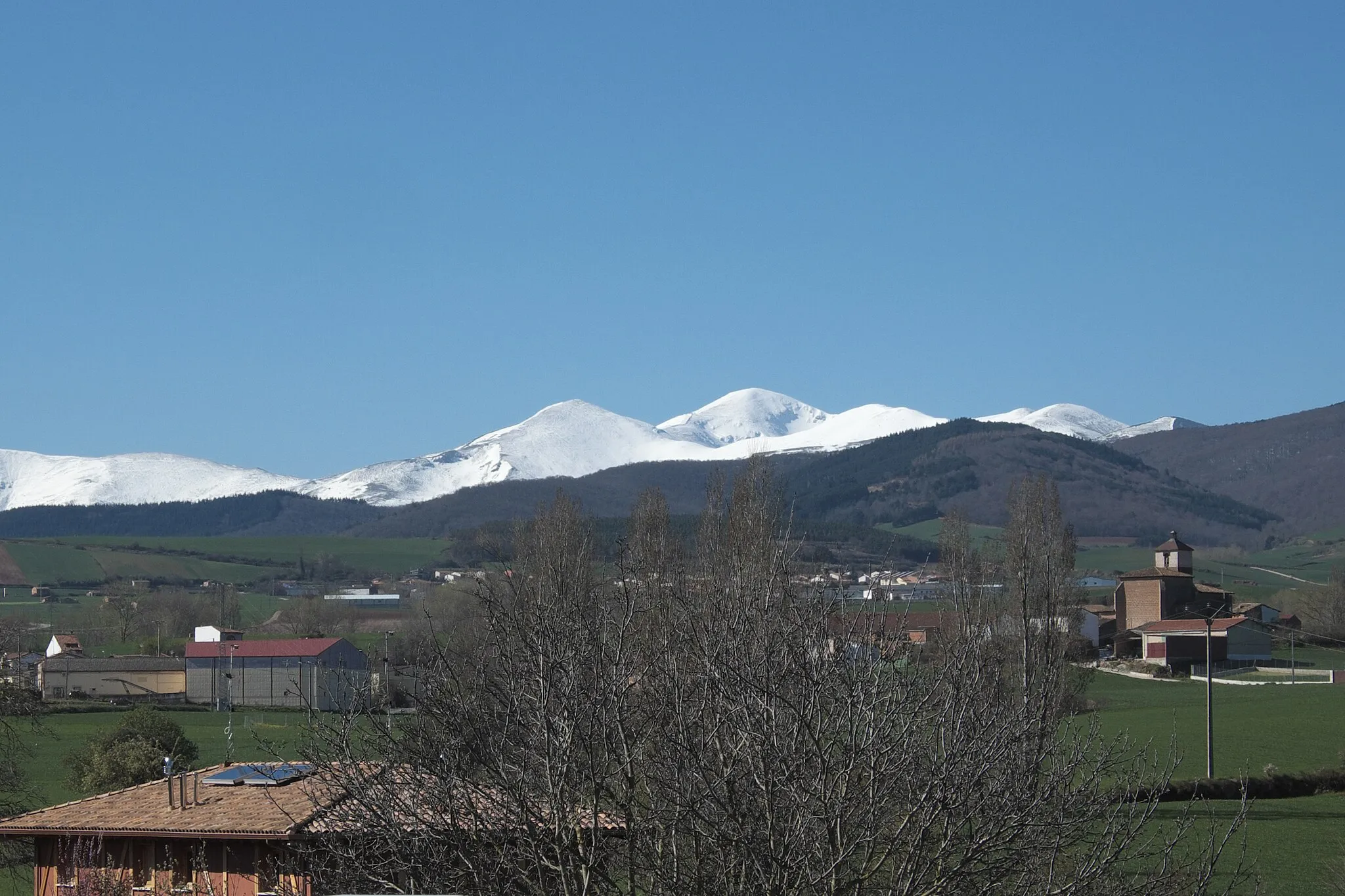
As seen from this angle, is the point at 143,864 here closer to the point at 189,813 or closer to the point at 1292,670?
the point at 189,813

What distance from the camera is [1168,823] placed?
34875 mm

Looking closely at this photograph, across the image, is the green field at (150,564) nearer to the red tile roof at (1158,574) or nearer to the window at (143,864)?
the red tile roof at (1158,574)

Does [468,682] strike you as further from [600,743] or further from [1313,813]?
[1313,813]

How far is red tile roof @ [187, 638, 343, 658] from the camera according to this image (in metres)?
88.7

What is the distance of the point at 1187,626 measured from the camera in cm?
9338

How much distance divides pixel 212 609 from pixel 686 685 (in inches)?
4828

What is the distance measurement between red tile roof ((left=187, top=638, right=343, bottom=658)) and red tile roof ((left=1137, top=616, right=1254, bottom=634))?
4972 cm

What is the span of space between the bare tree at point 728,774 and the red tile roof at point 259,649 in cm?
7704

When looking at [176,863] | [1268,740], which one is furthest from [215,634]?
[176,863]

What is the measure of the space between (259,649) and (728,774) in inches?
3233

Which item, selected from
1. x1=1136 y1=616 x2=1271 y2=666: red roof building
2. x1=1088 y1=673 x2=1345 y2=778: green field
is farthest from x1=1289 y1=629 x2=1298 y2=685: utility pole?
x1=1088 y1=673 x2=1345 y2=778: green field

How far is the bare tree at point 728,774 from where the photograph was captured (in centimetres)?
1157

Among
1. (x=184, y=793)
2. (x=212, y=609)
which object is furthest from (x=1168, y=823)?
(x=212, y=609)

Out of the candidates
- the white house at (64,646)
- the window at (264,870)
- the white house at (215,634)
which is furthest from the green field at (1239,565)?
the window at (264,870)
